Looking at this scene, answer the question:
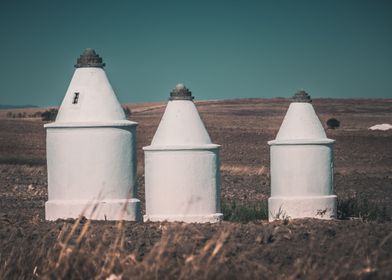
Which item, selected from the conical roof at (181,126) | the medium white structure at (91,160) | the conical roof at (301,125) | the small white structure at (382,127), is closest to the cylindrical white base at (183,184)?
the conical roof at (181,126)

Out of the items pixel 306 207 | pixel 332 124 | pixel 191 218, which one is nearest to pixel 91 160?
pixel 191 218

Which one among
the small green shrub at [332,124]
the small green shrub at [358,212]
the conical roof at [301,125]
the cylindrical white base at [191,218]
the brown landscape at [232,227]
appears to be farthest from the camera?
the small green shrub at [332,124]

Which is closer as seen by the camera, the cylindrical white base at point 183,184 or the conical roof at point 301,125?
the cylindrical white base at point 183,184

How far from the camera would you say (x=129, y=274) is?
937cm

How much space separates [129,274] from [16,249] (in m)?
2.95

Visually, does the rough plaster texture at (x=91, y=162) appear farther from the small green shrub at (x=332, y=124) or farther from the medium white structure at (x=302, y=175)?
the small green shrub at (x=332, y=124)

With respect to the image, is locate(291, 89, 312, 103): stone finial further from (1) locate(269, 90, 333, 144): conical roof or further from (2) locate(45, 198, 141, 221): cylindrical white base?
(2) locate(45, 198, 141, 221): cylindrical white base

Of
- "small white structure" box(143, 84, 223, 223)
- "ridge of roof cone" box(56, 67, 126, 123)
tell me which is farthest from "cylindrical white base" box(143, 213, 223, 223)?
"ridge of roof cone" box(56, 67, 126, 123)

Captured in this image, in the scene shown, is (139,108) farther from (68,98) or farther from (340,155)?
(68,98)

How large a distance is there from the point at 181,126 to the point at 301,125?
122 inches

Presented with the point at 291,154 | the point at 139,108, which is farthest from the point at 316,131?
the point at 139,108

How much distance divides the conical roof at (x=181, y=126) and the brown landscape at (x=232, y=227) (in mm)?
1574

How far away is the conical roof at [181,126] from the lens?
57.1 feet

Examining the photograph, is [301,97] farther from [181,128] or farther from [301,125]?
[181,128]
